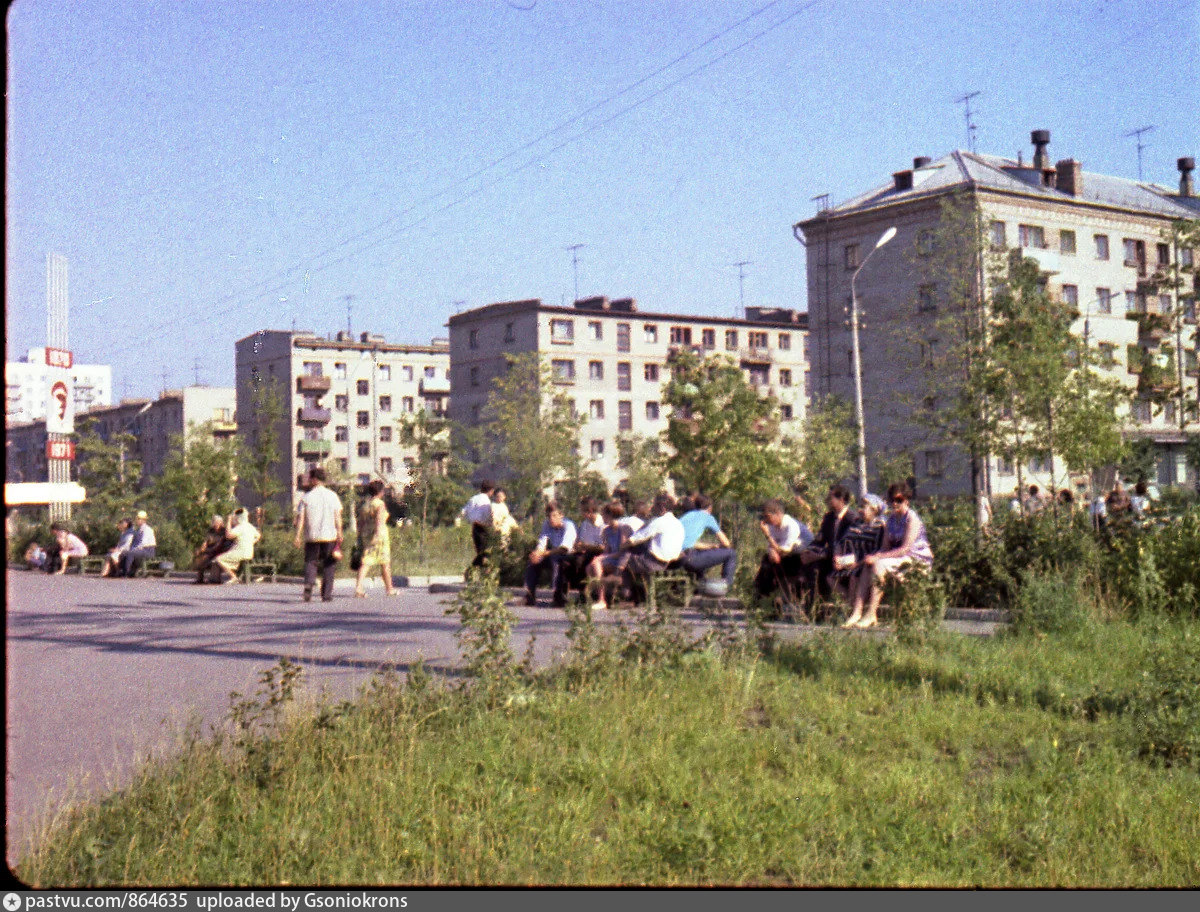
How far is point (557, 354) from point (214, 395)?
44.3 metres

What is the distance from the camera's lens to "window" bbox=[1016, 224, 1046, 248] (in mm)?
70750

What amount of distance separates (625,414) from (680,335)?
802cm

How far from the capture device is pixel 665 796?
5.83 metres

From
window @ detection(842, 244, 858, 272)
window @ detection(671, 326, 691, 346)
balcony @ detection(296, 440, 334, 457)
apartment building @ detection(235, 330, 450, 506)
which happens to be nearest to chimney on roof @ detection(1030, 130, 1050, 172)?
window @ detection(842, 244, 858, 272)

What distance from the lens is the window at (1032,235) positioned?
70750 mm

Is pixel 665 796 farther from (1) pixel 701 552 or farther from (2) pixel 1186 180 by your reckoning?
(2) pixel 1186 180

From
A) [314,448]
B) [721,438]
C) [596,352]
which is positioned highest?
[596,352]

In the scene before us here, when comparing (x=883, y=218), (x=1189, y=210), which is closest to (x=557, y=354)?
(x=883, y=218)

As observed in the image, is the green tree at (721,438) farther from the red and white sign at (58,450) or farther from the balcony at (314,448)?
the balcony at (314,448)

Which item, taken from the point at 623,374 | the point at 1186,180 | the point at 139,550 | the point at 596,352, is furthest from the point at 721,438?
the point at 623,374

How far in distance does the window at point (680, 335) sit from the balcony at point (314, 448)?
2860 centimetres

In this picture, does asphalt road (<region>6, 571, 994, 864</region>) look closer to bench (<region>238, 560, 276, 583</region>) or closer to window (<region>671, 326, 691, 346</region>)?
bench (<region>238, 560, 276, 583</region>)

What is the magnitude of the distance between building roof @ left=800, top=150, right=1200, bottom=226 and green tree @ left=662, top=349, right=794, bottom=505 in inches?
1725

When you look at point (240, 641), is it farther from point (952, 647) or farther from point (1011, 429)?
point (1011, 429)
